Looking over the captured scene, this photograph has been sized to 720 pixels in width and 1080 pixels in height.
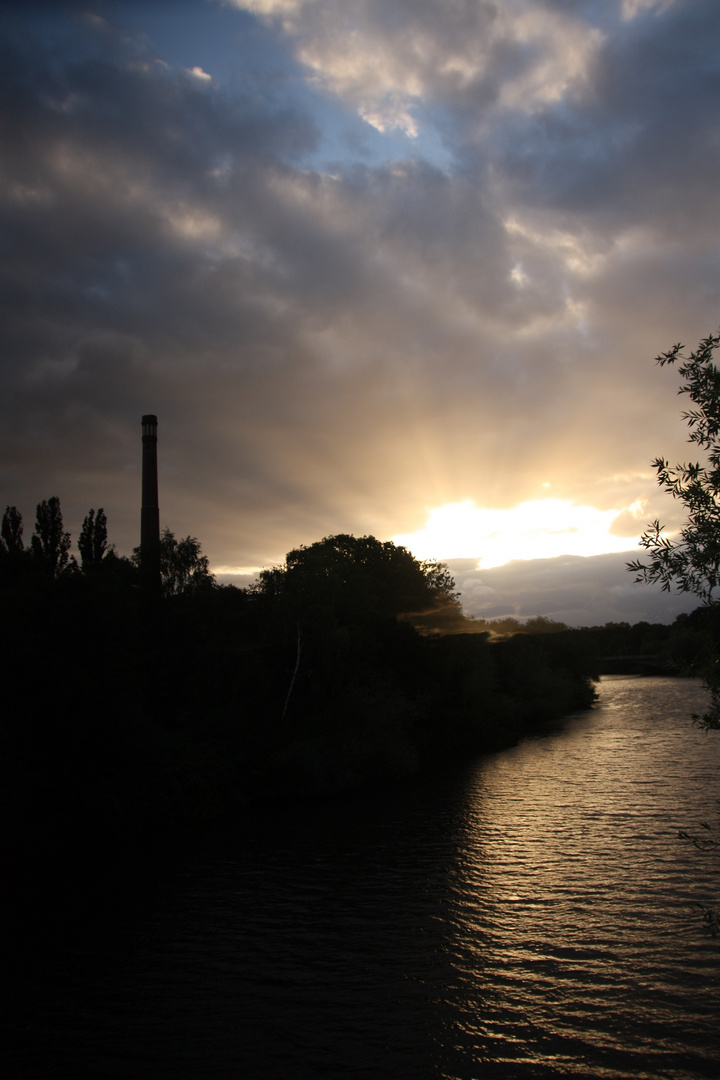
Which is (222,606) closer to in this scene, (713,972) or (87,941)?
(87,941)

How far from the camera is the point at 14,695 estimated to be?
Answer: 27484mm

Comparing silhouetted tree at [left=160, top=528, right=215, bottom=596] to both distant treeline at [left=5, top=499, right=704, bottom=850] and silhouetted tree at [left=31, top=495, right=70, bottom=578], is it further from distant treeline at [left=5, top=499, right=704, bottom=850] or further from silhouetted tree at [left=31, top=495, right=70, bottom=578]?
silhouetted tree at [left=31, top=495, right=70, bottom=578]

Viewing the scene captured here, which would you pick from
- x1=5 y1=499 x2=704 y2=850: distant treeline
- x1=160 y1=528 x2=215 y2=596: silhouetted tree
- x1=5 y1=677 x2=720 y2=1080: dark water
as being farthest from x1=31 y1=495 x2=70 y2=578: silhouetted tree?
x1=5 y1=677 x2=720 y2=1080: dark water

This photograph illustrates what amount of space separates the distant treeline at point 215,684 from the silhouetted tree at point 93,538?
18 cm

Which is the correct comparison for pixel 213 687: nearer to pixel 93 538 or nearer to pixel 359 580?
pixel 359 580

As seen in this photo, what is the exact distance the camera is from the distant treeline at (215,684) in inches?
1115

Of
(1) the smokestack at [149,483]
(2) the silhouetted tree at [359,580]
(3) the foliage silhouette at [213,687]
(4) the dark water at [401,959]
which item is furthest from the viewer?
(1) the smokestack at [149,483]

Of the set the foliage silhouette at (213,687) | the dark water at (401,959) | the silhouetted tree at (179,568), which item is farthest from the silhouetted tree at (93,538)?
the dark water at (401,959)

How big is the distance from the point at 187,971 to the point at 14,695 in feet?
46.4

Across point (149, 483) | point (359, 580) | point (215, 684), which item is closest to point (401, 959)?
point (215, 684)

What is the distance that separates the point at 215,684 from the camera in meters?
42.5

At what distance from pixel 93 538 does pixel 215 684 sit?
31.4 metres

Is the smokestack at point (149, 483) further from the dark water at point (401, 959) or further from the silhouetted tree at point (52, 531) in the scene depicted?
the dark water at point (401, 959)

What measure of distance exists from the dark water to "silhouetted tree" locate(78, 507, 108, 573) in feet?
138
